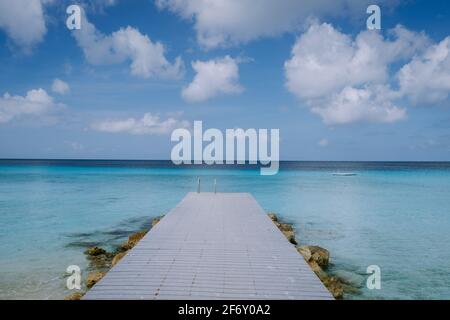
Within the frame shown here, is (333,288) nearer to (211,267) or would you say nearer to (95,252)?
(211,267)

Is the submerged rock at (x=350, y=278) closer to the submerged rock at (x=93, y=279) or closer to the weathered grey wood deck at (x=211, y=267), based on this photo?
the weathered grey wood deck at (x=211, y=267)

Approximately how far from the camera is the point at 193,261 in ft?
21.5

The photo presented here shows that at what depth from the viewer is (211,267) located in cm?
623

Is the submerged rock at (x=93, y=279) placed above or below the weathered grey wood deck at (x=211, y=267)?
below

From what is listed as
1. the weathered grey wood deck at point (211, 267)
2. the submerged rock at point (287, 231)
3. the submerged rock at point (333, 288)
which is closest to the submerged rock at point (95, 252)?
the weathered grey wood deck at point (211, 267)

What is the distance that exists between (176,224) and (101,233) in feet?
19.0

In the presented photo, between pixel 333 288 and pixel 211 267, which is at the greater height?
pixel 211 267

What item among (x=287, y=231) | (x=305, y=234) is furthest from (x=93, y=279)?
(x=305, y=234)

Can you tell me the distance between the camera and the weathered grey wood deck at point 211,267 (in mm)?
5121

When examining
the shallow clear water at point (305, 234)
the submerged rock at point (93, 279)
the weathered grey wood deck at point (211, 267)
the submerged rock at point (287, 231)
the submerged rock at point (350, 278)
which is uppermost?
the weathered grey wood deck at point (211, 267)

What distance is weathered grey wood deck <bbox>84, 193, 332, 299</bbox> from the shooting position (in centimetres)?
512
